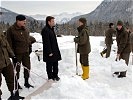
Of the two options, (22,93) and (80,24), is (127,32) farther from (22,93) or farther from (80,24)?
(22,93)

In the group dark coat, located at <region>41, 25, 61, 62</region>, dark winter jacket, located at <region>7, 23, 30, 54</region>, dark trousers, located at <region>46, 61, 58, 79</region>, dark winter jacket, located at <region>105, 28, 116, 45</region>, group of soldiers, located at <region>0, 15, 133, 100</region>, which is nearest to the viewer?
group of soldiers, located at <region>0, 15, 133, 100</region>

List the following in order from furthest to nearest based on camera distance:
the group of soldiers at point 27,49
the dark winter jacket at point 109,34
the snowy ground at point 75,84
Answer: the dark winter jacket at point 109,34, the snowy ground at point 75,84, the group of soldiers at point 27,49

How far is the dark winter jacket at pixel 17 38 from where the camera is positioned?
7301mm

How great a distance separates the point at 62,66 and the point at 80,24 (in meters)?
1.96

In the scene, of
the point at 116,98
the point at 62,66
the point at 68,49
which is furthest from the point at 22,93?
the point at 68,49

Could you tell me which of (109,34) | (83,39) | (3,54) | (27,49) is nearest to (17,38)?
(27,49)

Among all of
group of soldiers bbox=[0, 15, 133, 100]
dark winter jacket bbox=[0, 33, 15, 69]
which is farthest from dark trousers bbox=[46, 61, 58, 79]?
dark winter jacket bbox=[0, 33, 15, 69]

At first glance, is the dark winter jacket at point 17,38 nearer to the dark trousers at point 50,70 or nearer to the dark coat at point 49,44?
the dark coat at point 49,44

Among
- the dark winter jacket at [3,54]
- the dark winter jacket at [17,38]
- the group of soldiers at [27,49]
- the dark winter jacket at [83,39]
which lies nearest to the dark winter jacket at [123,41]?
the group of soldiers at [27,49]

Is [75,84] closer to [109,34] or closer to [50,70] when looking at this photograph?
[50,70]

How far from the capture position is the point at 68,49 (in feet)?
37.8

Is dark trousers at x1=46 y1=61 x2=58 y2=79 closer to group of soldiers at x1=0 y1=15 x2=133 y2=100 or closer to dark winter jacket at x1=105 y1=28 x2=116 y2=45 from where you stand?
group of soldiers at x1=0 y1=15 x2=133 y2=100

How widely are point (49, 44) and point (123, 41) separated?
2.30 meters

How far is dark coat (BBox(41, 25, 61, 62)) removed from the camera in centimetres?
768
